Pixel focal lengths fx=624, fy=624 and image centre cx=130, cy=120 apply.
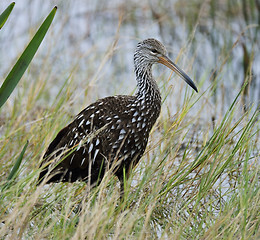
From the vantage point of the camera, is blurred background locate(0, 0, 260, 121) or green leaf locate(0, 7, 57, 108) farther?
blurred background locate(0, 0, 260, 121)

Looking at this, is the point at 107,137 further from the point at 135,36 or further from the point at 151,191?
the point at 135,36

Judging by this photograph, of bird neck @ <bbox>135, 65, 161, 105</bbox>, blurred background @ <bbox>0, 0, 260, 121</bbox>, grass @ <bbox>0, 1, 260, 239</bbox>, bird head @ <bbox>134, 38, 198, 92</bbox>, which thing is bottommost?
grass @ <bbox>0, 1, 260, 239</bbox>

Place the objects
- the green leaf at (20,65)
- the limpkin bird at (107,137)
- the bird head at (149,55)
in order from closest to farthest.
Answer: the green leaf at (20,65) → the limpkin bird at (107,137) → the bird head at (149,55)

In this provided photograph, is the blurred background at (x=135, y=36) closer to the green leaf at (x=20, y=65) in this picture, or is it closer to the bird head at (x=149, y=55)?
the bird head at (x=149, y=55)

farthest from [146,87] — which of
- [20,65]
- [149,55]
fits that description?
[20,65]

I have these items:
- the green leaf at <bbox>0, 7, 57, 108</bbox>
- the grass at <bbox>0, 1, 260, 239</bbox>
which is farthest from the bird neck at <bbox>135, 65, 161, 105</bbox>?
the green leaf at <bbox>0, 7, 57, 108</bbox>

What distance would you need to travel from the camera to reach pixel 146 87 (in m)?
4.14

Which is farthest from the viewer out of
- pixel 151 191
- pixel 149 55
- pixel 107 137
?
pixel 149 55

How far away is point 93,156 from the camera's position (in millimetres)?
3922

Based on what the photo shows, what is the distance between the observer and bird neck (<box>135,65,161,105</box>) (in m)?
4.10

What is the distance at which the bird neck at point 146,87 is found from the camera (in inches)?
161

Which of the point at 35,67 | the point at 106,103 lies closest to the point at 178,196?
the point at 106,103

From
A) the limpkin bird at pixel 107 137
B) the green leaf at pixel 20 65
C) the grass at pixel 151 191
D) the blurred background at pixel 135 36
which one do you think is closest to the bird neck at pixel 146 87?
the limpkin bird at pixel 107 137

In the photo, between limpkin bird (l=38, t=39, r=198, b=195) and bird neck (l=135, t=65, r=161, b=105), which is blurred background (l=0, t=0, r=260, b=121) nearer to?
bird neck (l=135, t=65, r=161, b=105)
